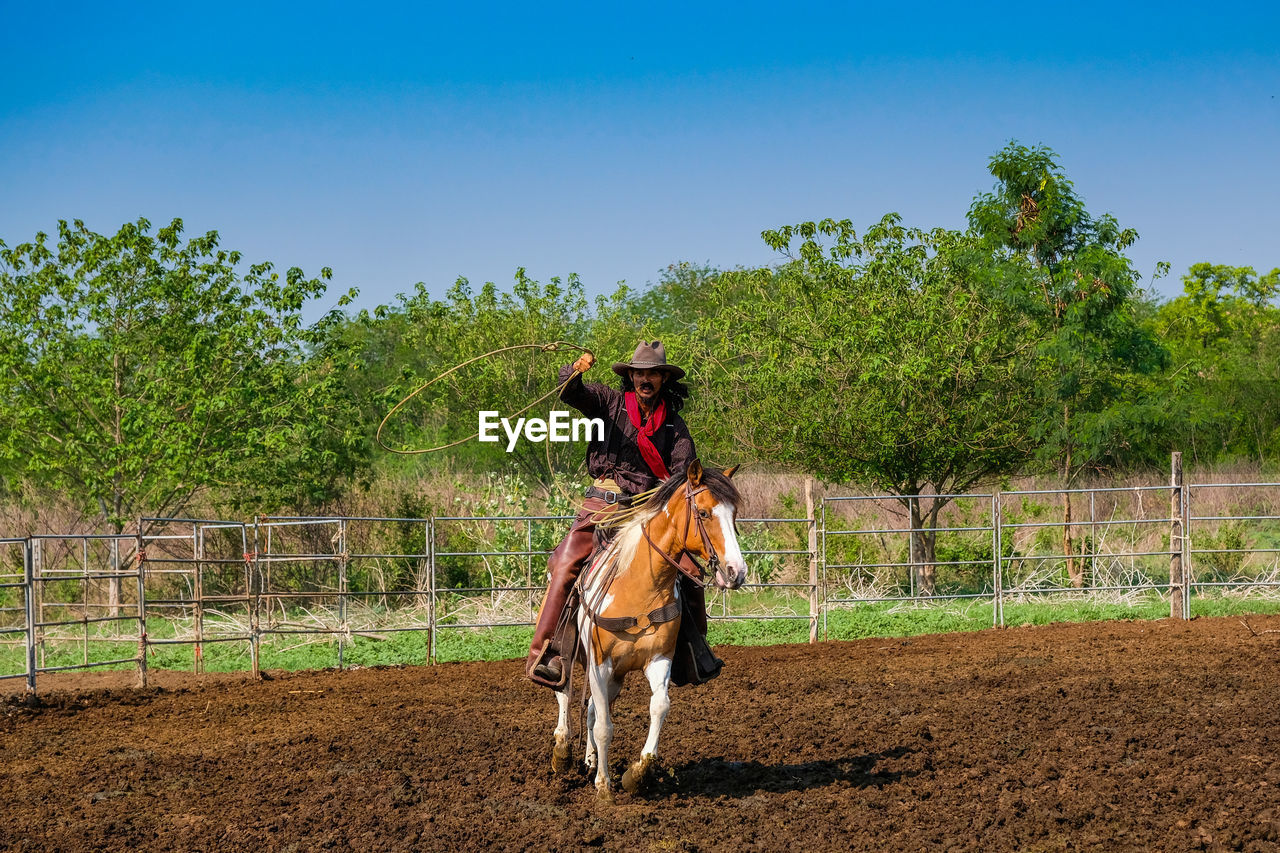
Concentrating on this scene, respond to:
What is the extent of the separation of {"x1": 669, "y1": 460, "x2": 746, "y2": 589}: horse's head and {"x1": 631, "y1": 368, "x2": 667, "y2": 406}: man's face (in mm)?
608

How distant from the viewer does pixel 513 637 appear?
13.5m

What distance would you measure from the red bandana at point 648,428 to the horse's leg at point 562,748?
4.37ft

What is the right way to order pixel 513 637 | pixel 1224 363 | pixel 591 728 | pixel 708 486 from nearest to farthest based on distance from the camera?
pixel 708 486 → pixel 591 728 → pixel 513 637 → pixel 1224 363

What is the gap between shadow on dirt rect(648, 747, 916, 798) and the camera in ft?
18.7

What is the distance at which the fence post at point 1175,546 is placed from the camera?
13.3 metres

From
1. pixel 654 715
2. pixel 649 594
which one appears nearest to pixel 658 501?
pixel 649 594

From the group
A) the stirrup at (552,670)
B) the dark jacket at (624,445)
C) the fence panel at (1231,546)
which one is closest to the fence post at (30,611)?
the stirrup at (552,670)

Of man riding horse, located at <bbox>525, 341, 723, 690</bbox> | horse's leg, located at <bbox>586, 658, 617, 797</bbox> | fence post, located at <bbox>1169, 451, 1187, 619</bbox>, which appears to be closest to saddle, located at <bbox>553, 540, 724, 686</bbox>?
man riding horse, located at <bbox>525, 341, 723, 690</bbox>

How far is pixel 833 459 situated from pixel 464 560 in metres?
5.67

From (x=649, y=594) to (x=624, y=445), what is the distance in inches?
32.7

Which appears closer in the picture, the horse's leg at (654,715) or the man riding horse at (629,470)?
the horse's leg at (654,715)

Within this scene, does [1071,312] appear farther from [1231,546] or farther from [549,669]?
[549,669]

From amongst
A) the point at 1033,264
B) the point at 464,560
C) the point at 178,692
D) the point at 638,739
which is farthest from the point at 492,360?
the point at 638,739

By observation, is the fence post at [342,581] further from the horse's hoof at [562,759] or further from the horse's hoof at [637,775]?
the horse's hoof at [637,775]
